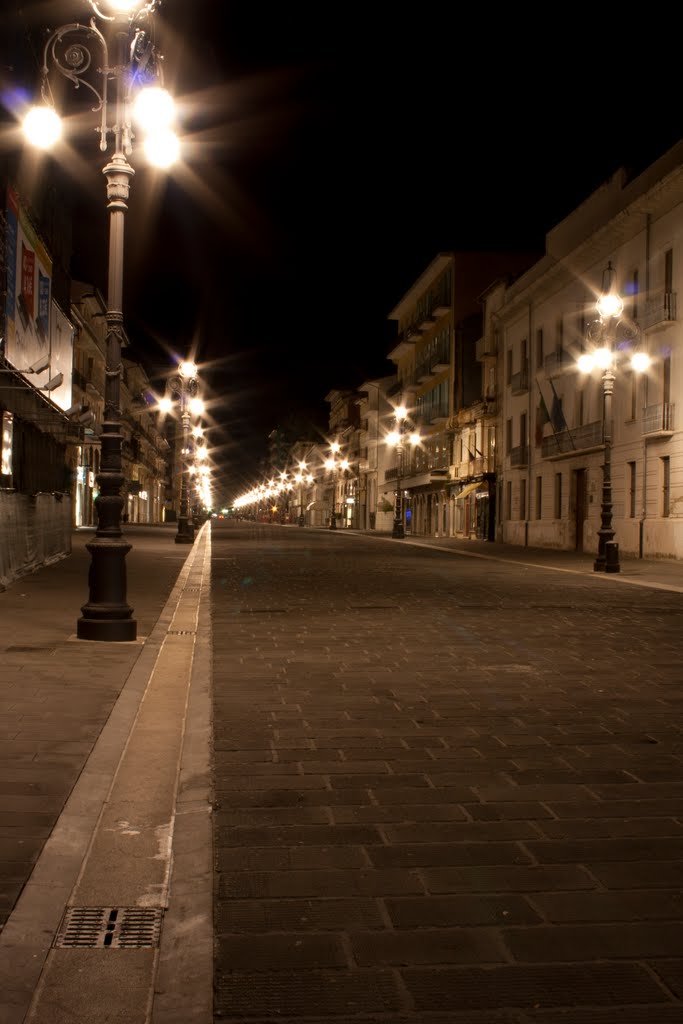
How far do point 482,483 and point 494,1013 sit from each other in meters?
47.4

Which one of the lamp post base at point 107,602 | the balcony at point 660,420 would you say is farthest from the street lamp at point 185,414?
the lamp post base at point 107,602

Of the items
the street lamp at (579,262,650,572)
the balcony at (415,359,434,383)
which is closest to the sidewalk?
the street lamp at (579,262,650,572)

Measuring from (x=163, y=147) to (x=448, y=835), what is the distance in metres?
9.60

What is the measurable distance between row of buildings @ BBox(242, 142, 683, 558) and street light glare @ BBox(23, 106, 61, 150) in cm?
1534

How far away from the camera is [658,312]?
2902 centimetres

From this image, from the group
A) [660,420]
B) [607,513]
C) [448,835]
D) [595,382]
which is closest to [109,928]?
[448,835]

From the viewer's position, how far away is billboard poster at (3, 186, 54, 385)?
76.7 ft

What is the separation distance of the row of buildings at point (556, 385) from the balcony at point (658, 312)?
0.06 metres

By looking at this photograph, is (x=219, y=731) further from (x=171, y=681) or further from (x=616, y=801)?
Answer: (x=616, y=801)

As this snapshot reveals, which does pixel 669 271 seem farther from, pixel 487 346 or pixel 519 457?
pixel 487 346

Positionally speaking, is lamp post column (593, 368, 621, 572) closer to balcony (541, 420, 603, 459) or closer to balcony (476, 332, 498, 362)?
balcony (541, 420, 603, 459)

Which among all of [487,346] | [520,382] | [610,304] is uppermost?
[487,346]

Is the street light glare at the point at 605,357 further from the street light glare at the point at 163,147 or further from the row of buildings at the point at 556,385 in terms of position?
the street light glare at the point at 163,147

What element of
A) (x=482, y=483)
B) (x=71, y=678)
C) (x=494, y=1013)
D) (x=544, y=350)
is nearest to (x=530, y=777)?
(x=494, y=1013)
